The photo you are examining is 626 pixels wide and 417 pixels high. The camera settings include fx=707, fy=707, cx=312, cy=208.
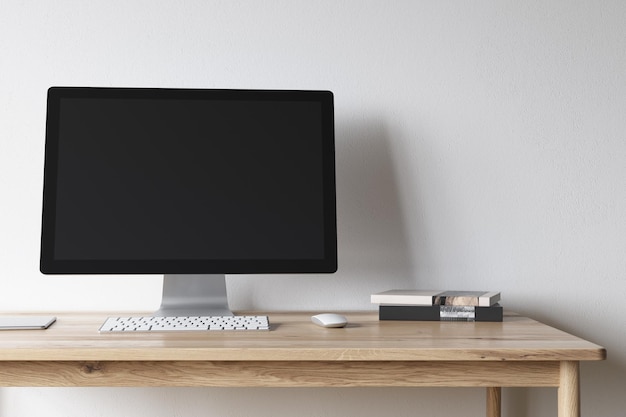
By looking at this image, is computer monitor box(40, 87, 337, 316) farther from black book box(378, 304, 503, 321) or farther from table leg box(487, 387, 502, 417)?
table leg box(487, 387, 502, 417)

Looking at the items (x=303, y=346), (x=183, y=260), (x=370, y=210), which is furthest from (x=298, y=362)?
(x=370, y=210)

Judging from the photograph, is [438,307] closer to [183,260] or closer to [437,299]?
[437,299]

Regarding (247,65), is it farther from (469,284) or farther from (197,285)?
(469,284)

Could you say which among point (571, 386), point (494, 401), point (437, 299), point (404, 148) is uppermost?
point (404, 148)

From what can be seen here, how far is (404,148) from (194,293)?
2.19 ft

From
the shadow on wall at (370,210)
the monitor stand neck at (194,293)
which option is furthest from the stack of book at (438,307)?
the monitor stand neck at (194,293)

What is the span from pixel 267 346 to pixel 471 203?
822 millimetres

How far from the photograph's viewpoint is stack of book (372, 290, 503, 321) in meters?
1.58

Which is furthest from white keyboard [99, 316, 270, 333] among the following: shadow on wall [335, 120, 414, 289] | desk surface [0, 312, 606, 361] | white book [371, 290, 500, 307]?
shadow on wall [335, 120, 414, 289]

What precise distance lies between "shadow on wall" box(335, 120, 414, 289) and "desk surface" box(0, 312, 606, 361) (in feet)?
1.39

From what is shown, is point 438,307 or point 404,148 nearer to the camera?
point 438,307

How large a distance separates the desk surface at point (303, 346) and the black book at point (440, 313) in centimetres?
13

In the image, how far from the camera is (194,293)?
1.63m

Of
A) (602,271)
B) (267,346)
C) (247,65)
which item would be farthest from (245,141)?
(602,271)
